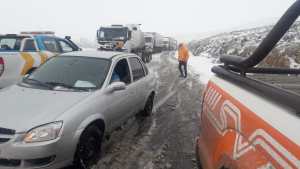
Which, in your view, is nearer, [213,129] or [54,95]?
[213,129]

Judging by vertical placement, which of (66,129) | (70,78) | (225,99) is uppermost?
(225,99)

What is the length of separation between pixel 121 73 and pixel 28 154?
104 inches

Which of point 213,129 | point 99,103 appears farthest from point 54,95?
point 213,129

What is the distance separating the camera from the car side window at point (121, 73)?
18.7ft

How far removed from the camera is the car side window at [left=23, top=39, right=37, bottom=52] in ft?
32.8

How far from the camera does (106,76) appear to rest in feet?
17.6

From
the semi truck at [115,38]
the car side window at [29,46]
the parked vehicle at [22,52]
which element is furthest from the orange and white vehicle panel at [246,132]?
the semi truck at [115,38]

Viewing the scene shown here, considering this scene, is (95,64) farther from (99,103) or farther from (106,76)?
(99,103)

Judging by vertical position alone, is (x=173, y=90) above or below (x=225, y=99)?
below

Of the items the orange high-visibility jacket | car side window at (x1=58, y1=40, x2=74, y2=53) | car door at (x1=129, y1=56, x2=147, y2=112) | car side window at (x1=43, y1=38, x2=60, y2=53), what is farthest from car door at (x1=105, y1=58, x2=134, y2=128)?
the orange high-visibility jacket

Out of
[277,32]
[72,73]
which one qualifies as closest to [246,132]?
[277,32]

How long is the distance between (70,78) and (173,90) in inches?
276

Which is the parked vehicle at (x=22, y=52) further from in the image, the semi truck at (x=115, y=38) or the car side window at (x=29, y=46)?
the semi truck at (x=115, y=38)

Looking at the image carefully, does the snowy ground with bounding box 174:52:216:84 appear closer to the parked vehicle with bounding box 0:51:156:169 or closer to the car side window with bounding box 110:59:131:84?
the car side window with bounding box 110:59:131:84
